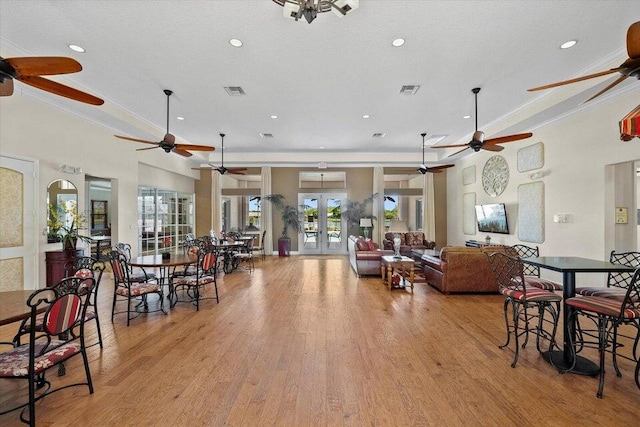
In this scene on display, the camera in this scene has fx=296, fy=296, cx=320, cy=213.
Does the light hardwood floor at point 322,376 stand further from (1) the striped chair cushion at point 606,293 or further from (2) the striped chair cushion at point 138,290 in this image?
(1) the striped chair cushion at point 606,293

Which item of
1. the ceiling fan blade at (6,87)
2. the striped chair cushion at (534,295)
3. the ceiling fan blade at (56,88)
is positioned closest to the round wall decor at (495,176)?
the striped chair cushion at (534,295)

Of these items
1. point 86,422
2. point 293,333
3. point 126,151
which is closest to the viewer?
point 86,422

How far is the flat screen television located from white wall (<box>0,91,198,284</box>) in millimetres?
8925

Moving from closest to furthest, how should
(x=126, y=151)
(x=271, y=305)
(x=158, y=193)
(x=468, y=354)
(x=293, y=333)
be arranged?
(x=468, y=354) < (x=293, y=333) < (x=271, y=305) < (x=126, y=151) < (x=158, y=193)

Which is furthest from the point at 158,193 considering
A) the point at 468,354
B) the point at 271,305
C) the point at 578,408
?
the point at 578,408

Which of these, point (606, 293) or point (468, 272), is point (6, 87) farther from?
point (468, 272)

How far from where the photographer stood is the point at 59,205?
5629mm

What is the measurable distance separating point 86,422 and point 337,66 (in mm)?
4816

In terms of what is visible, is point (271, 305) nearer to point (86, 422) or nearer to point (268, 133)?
point (86, 422)

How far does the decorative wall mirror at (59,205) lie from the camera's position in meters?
5.39

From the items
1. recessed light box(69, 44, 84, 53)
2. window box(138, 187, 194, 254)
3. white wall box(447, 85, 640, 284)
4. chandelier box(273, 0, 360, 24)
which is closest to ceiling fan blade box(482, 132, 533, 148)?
white wall box(447, 85, 640, 284)

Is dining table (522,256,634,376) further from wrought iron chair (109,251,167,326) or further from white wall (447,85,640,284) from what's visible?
wrought iron chair (109,251,167,326)

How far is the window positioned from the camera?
849 cm

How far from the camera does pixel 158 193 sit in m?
9.28
